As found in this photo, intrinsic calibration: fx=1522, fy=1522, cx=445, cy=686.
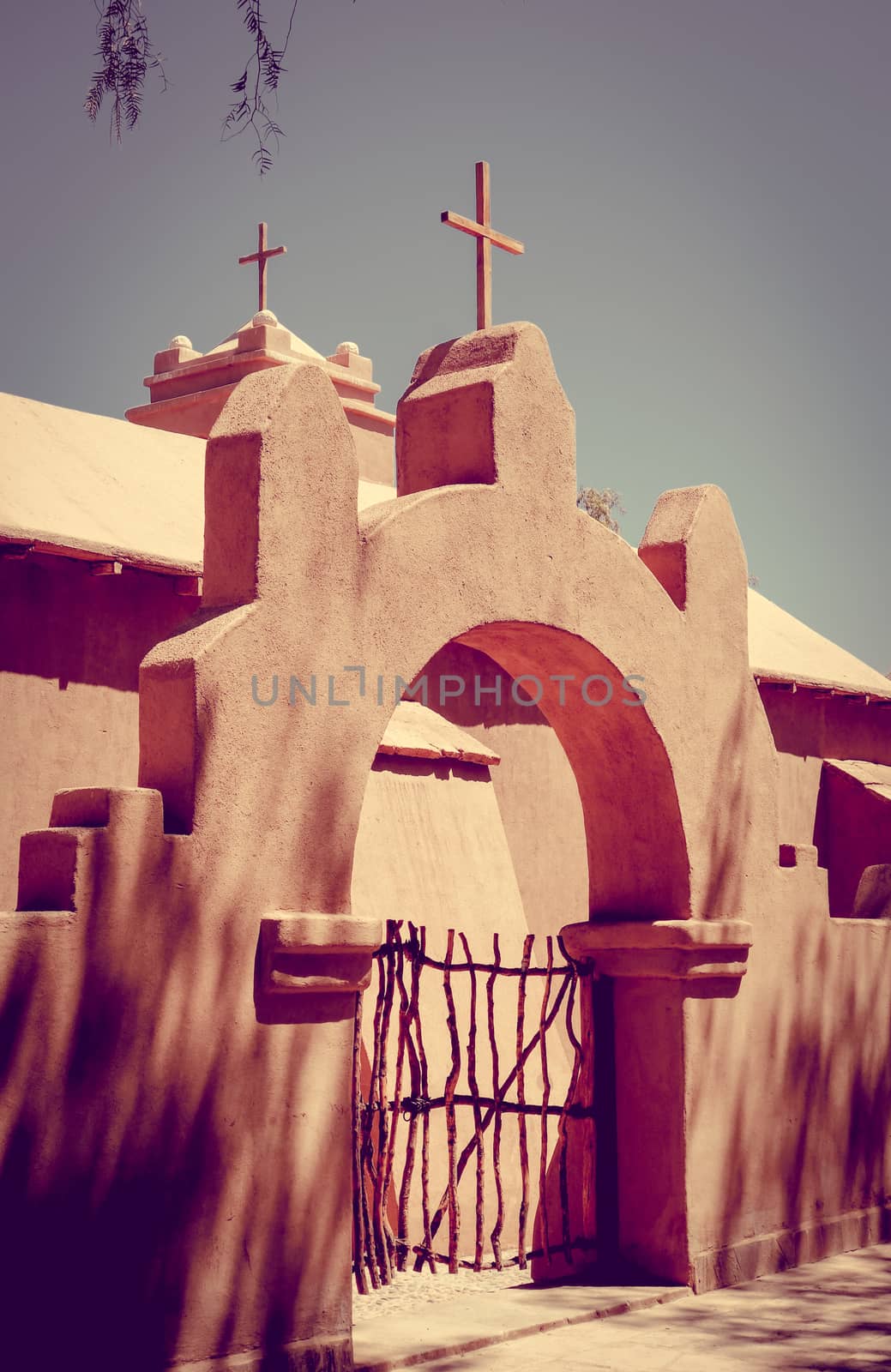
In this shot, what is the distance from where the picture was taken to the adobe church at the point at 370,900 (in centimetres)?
469

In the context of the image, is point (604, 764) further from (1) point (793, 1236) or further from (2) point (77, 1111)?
(2) point (77, 1111)

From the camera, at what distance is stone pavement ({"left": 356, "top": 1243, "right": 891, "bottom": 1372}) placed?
18.9ft

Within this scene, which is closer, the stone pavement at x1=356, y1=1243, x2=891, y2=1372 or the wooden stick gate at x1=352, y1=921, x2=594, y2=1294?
the stone pavement at x1=356, y1=1243, x2=891, y2=1372

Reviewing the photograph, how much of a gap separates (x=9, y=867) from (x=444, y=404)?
4.23m

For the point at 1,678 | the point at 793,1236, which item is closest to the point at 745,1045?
the point at 793,1236

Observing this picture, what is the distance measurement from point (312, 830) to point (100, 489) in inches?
244

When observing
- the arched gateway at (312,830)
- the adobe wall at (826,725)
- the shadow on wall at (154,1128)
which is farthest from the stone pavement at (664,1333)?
the adobe wall at (826,725)

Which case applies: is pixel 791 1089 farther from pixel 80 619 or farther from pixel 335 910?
pixel 80 619

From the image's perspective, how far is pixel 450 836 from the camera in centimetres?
1060

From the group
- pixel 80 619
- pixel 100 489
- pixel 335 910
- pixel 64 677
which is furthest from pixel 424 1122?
pixel 100 489

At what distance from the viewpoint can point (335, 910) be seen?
215 inches

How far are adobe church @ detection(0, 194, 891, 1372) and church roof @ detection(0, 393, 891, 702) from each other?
48 millimetres

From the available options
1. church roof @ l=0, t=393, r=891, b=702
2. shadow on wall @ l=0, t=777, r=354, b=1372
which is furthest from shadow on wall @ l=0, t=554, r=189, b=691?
shadow on wall @ l=0, t=777, r=354, b=1372

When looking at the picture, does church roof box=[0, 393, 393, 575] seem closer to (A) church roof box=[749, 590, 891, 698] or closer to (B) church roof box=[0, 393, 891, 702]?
(B) church roof box=[0, 393, 891, 702]
